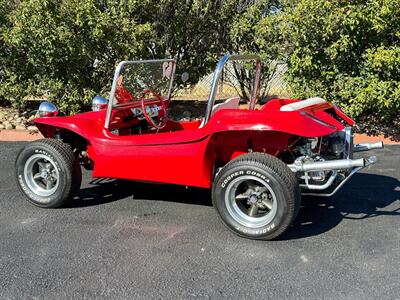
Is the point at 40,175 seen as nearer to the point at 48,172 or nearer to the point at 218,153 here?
the point at 48,172

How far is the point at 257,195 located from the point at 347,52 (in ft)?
14.2

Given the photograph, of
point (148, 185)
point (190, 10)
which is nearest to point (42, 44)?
point (190, 10)

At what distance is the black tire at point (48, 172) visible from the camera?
4086 mm

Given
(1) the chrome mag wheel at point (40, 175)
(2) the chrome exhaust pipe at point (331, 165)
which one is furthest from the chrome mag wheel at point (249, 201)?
(1) the chrome mag wheel at point (40, 175)

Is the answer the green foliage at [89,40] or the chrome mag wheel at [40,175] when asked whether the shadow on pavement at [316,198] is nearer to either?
the chrome mag wheel at [40,175]

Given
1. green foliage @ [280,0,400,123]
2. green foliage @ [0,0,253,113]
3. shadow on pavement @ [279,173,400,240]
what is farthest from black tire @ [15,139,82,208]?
green foliage @ [280,0,400,123]

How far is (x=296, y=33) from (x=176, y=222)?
13.5 ft

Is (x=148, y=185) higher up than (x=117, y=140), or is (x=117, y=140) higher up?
(x=117, y=140)

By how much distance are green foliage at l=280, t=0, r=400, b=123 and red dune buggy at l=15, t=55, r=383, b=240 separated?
2588 millimetres

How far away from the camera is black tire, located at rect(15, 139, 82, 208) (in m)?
4.09

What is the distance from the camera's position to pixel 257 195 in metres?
3.58

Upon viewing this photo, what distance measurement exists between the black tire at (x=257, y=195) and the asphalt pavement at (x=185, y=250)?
0.14 m

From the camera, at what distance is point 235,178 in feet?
11.4

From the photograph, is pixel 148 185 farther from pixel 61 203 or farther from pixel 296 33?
pixel 296 33
